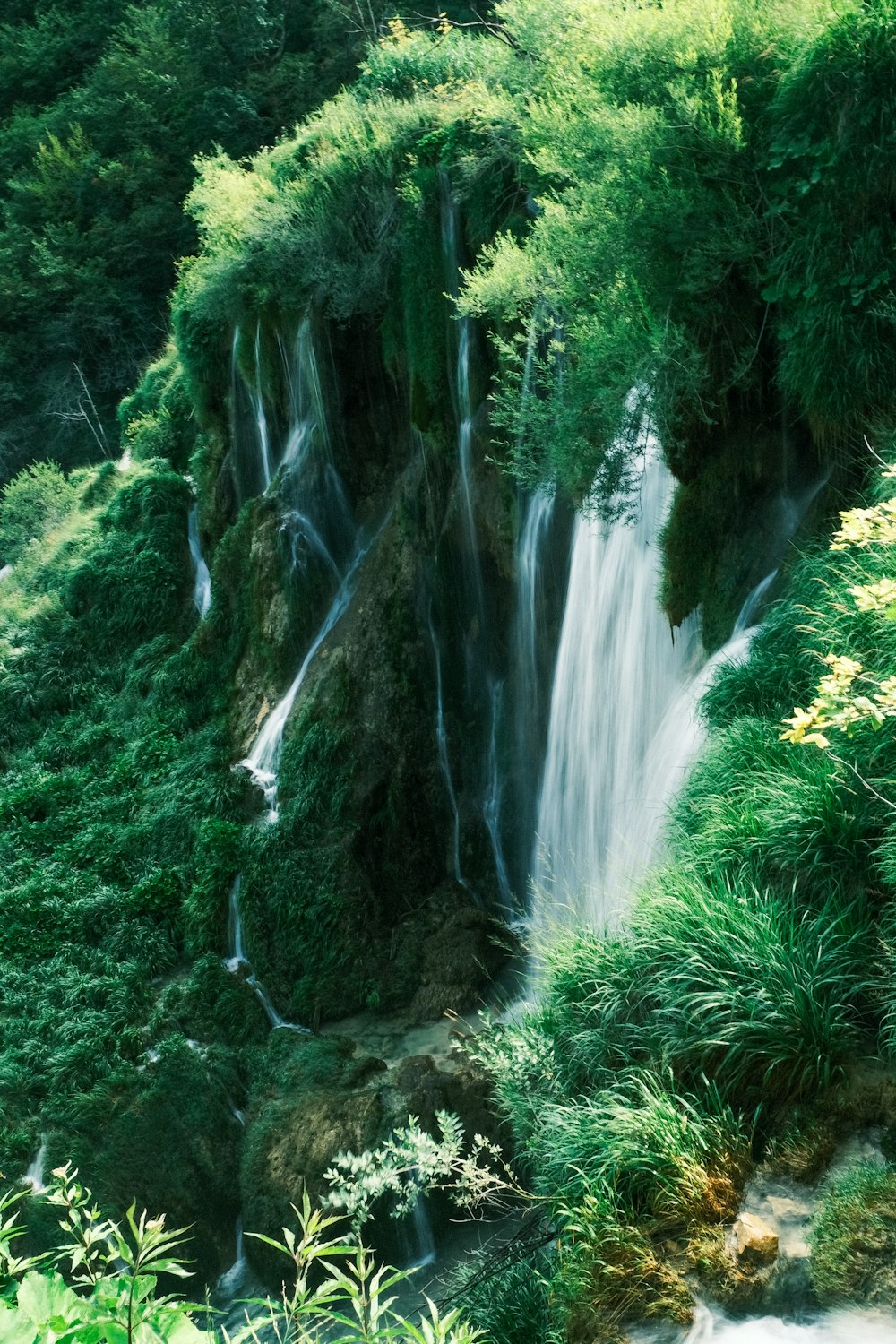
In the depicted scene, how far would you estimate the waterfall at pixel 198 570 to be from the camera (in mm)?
17250

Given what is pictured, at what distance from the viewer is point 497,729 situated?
40.2 ft

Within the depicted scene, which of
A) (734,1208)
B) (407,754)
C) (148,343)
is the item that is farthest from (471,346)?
(148,343)

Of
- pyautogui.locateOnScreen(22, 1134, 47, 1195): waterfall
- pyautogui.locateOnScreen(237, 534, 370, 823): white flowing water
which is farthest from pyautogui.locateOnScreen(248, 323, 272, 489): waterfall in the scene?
pyautogui.locateOnScreen(22, 1134, 47, 1195): waterfall

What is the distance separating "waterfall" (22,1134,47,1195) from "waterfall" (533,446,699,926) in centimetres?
533

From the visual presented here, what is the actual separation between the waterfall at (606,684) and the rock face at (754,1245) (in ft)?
12.8

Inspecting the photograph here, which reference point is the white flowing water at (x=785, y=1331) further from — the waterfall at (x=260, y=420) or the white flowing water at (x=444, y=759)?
the waterfall at (x=260, y=420)

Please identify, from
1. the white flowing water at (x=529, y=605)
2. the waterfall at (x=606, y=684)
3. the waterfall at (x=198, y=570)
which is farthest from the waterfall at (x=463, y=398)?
the waterfall at (x=198, y=570)

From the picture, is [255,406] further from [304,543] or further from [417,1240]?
[417,1240]

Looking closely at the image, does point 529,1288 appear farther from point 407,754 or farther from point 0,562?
point 0,562

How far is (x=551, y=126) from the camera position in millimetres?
8391

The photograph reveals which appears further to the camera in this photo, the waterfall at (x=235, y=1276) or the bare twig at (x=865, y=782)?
the waterfall at (x=235, y=1276)

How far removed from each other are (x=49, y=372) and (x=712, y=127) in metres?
26.6

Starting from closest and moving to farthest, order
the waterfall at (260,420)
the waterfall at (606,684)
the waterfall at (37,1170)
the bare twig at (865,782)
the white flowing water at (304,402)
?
the bare twig at (865,782) → the waterfall at (606,684) → the waterfall at (37,1170) → the white flowing water at (304,402) → the waterfall at (260,420)

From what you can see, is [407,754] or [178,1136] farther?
[407,754]
